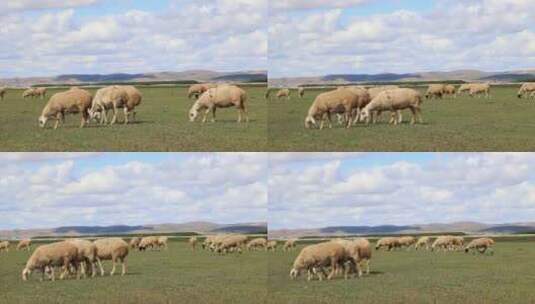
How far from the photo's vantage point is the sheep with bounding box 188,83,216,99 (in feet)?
65.3

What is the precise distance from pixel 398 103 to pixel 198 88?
3.13m

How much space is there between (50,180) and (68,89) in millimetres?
1563

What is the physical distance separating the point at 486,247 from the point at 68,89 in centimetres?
676

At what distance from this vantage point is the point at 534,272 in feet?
65.9

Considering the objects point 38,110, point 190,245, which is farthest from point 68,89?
point 190,245

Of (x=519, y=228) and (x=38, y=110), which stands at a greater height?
(x=38, y=110)

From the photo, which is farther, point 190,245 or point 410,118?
point 410,118

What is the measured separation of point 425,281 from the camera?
1977 cm

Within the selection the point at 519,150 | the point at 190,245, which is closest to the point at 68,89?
the point at 190,245

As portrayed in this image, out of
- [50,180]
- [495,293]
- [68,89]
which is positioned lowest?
[495,293]

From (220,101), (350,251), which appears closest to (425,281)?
(350,251)

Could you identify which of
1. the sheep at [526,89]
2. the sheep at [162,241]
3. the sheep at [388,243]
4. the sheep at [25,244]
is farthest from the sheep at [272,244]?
the sheep at [526,89]

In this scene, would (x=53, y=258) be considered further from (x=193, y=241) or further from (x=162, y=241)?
(x=193, y=241)

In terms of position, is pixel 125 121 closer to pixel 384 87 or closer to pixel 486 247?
pixel 384 87
